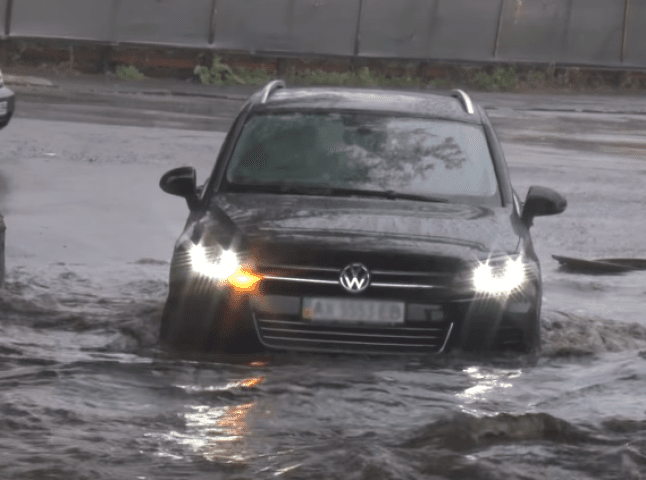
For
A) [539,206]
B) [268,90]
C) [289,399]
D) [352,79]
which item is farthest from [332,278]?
[352,79]

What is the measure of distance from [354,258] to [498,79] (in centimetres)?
2715

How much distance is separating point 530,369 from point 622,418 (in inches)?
25.6

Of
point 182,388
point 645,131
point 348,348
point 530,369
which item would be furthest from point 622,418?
Result: point 645,131

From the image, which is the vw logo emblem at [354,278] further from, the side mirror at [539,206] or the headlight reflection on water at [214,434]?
the side mirror at [539,206]

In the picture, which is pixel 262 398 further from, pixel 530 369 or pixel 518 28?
pixel 518 28

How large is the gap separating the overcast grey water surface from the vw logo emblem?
15.4 inches

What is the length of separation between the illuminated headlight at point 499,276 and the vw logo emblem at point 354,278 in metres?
0.52

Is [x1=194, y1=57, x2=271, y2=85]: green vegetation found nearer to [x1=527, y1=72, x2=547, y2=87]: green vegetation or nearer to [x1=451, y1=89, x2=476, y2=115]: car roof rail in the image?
[x1=527, y1=72, x2=547, y2=87]: green vegetation

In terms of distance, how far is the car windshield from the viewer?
8055 mm

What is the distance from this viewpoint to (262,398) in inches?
273

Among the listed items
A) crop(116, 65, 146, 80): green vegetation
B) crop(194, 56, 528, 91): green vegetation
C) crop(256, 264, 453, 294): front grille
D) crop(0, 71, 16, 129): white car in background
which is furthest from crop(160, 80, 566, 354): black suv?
crop(116, 65, 146, 80): green vegetation

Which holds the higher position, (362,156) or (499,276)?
(362,156)

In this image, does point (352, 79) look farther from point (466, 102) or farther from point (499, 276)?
point (499, 276)

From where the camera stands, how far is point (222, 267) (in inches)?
282
